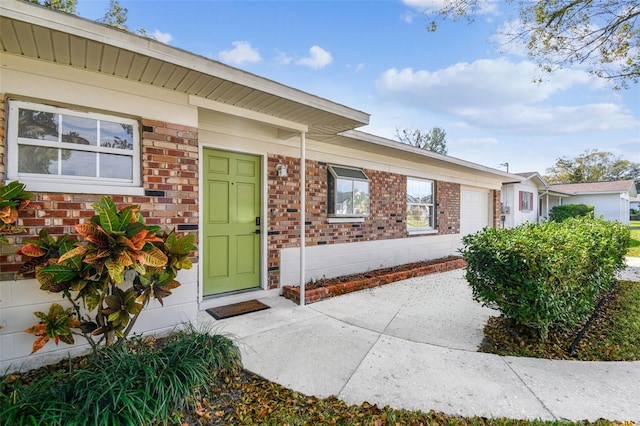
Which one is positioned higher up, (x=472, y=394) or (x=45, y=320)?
(x=45, y=320)

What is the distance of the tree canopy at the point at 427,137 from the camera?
27.6 metres

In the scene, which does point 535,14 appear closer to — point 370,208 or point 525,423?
point 370,208

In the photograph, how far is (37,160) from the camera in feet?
9.43

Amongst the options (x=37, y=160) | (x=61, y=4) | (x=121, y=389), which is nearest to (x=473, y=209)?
(x=121, y=389)

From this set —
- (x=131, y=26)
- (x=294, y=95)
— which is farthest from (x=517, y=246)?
(x=131, y=26)

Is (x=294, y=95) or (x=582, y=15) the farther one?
(x=582, y=15)

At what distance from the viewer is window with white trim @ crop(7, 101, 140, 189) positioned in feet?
9.12

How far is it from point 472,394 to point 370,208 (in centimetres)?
474

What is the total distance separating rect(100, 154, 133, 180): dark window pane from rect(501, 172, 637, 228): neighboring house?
16.2 meters

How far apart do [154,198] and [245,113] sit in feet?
5.25

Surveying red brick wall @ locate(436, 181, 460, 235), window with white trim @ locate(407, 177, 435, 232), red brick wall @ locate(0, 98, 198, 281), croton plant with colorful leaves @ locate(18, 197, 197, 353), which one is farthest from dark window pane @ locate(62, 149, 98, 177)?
red brick wall @ locate(436, 181, 460, 235)

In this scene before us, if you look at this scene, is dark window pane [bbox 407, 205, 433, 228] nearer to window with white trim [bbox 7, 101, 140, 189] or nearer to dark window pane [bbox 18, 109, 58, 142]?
window with white trim [bbox 7, 101, 140, 189]

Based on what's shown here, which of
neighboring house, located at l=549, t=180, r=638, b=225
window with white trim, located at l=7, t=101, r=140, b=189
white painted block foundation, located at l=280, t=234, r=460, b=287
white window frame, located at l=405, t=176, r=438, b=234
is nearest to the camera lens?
window with white trim, located at l=7, t=101, r=140, b=189

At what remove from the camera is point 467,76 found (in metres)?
11.5
